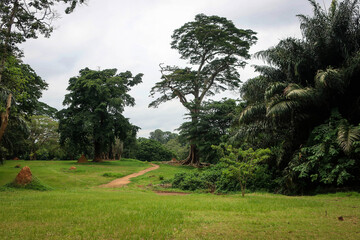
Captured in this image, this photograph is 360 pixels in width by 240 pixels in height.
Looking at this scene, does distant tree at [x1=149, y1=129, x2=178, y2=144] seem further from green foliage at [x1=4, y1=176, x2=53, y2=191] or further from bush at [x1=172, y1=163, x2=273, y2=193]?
green foliage at [x1=4, y1=176, x2=53, y2=191]

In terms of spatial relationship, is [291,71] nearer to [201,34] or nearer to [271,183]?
[271,183]

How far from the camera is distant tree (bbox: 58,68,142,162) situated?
30.3 meters

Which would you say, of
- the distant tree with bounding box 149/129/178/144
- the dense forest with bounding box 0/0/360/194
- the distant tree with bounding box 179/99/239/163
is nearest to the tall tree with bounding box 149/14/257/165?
the distant tree with bounding box 179/99/239/163

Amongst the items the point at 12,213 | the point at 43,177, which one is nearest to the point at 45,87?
the point at 43,177

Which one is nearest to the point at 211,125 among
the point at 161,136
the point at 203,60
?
the point at 203,60

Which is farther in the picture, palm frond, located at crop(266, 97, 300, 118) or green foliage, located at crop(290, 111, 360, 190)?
palm frond, located at crop(266, 97, 300, 118)

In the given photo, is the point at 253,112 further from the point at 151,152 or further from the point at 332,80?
the point at 151,152

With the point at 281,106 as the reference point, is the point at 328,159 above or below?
below

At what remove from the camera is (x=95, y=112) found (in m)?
31.7

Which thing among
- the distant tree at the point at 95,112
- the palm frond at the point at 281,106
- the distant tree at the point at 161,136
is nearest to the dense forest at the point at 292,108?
the palm frond at the point at 281,106

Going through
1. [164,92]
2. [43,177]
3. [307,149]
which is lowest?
[43,177]

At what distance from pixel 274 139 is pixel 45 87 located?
19222 mm

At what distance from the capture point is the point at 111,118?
105 feet

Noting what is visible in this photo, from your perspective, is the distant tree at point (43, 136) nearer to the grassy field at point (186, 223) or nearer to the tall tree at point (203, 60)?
the tall tree at point (203, 60)
